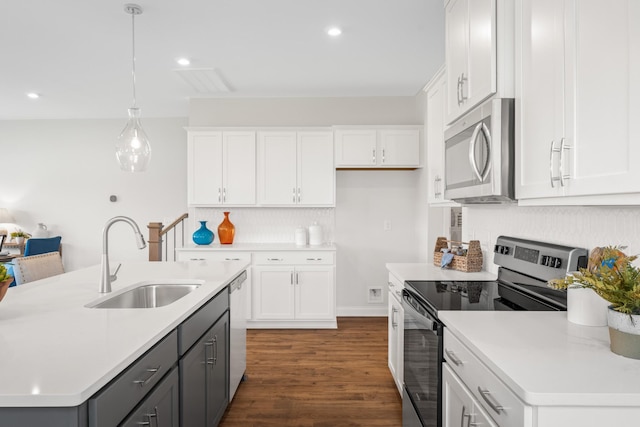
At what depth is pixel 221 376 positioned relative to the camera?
96.4 inches

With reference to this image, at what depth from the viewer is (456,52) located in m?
2.34

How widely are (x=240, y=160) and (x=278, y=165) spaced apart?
1.43 ft

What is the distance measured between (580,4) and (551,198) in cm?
64

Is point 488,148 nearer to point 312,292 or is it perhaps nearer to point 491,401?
point 491,401

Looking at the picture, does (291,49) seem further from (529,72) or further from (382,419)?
(382,419)

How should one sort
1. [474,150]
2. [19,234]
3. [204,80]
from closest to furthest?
[474,150] → [204,80] → [19,234]

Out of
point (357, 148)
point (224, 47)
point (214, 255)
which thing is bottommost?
point (214, 255)

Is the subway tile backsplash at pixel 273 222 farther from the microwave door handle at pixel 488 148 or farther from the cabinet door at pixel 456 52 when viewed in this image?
the microwave door handle at pixel 488 148

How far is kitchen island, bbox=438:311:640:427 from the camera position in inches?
38.1

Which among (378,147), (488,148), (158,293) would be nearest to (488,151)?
(488,148)

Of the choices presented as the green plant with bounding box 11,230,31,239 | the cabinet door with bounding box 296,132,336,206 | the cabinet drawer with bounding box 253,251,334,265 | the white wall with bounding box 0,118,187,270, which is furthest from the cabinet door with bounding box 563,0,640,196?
the green plant with bounding box 11,230,31,239

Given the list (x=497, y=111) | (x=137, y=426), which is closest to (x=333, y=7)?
(x=497, y=111)

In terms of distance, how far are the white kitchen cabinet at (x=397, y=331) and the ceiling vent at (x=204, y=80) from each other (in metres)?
2.66

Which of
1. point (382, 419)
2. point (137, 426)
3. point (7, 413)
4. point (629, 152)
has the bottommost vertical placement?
point (382, 419)
